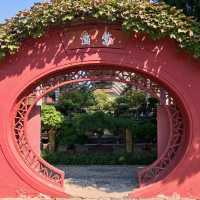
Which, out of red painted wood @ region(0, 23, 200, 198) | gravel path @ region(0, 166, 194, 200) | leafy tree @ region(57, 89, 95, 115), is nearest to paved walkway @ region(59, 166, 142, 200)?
gravel path @ region(0, 166, 194, 200)

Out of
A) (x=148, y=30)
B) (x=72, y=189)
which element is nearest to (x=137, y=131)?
(x=72, y=189)

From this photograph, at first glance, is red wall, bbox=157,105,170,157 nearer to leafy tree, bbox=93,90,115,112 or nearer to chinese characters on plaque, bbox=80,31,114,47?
chinese characters on plaque, bbox=80,31,114,47

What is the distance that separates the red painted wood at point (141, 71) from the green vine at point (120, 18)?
32cm

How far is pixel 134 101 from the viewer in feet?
61.8

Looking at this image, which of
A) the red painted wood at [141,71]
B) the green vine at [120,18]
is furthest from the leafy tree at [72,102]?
the green vine at [120,18]

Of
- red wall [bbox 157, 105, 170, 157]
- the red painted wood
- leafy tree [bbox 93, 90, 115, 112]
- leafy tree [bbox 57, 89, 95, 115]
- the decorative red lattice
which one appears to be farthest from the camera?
leafy tree [bbox 93, 90, 115, 112]

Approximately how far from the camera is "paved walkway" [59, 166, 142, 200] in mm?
9750

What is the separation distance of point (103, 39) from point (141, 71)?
916 millimetres

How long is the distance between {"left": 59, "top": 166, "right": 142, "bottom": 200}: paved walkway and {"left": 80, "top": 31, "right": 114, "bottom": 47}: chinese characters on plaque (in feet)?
9.27

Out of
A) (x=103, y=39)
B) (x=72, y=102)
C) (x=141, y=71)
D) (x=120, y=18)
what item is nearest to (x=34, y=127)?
(x=103, y=39)

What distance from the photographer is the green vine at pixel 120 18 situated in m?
9.05

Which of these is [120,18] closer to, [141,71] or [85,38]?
[85,38]

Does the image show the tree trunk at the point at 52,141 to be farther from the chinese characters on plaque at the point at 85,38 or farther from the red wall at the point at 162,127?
the chinese characters on plaque at the point at 85,38

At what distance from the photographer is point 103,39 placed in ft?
31.0
